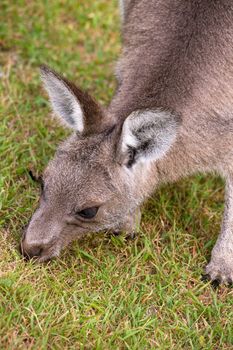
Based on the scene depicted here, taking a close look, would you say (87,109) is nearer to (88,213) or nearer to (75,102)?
(75,102)

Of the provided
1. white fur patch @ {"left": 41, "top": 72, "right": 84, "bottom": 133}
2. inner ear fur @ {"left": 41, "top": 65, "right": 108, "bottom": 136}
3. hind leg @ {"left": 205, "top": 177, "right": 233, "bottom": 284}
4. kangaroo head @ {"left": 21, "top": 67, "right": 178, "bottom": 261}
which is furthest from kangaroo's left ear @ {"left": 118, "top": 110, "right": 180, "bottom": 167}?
hind leg @ {"left": 205, "top": 177, "right": 233, "bottom": 284}

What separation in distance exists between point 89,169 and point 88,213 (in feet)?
0.89

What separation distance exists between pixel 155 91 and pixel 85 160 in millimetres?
655

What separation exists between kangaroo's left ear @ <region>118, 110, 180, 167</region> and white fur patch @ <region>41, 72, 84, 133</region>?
332mm

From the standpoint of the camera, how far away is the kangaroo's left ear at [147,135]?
14.0 feet

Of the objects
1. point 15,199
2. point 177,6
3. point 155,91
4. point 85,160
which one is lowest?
point 15,199

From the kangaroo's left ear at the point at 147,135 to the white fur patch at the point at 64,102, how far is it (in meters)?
0.33

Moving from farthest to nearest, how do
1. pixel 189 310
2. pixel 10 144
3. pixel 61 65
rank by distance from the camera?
pixel 61 65 < pixel 10 144 < pixel 189 310

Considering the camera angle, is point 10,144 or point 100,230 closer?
point 100,230

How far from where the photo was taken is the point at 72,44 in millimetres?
7004

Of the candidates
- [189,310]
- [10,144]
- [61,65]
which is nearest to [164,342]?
[189,310]

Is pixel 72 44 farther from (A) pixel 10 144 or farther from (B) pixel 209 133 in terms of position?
(B) pixel 209 133

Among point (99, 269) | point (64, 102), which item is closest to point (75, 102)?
point (64, 102)

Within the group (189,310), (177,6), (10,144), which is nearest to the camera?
(189,310)
